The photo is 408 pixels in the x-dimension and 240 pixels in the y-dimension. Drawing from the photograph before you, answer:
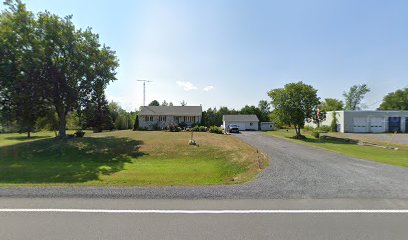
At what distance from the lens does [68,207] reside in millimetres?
5922

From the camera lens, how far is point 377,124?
44.7m

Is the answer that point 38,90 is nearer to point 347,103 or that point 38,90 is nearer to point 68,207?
point 68,207

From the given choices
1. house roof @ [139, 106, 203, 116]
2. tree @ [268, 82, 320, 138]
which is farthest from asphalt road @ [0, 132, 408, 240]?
house roof @ [139, 106, 203, 116]

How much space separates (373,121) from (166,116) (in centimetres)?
3958

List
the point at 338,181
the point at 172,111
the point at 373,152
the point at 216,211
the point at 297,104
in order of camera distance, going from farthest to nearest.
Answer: the point at 172,111 → the point at 297,104 → the point at 373,152 → the point at 338,181 → the point at 216,211

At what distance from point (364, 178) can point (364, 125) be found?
43.0 metres

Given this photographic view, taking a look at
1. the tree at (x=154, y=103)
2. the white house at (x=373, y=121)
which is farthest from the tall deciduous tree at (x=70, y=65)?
the tree at (x=154, y=103)

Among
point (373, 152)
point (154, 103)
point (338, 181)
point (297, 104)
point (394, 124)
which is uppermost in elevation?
point (154, 103)

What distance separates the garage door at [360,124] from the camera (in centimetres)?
4450

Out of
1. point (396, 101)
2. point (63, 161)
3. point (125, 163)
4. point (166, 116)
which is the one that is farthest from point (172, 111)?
point (396, 101)

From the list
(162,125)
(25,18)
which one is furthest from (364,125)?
(25,18)

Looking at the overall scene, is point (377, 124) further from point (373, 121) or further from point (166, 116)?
point (166, 116)

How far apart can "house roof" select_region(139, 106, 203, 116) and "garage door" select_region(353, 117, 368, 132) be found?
29444 millimetres

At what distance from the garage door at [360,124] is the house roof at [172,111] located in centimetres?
2944
